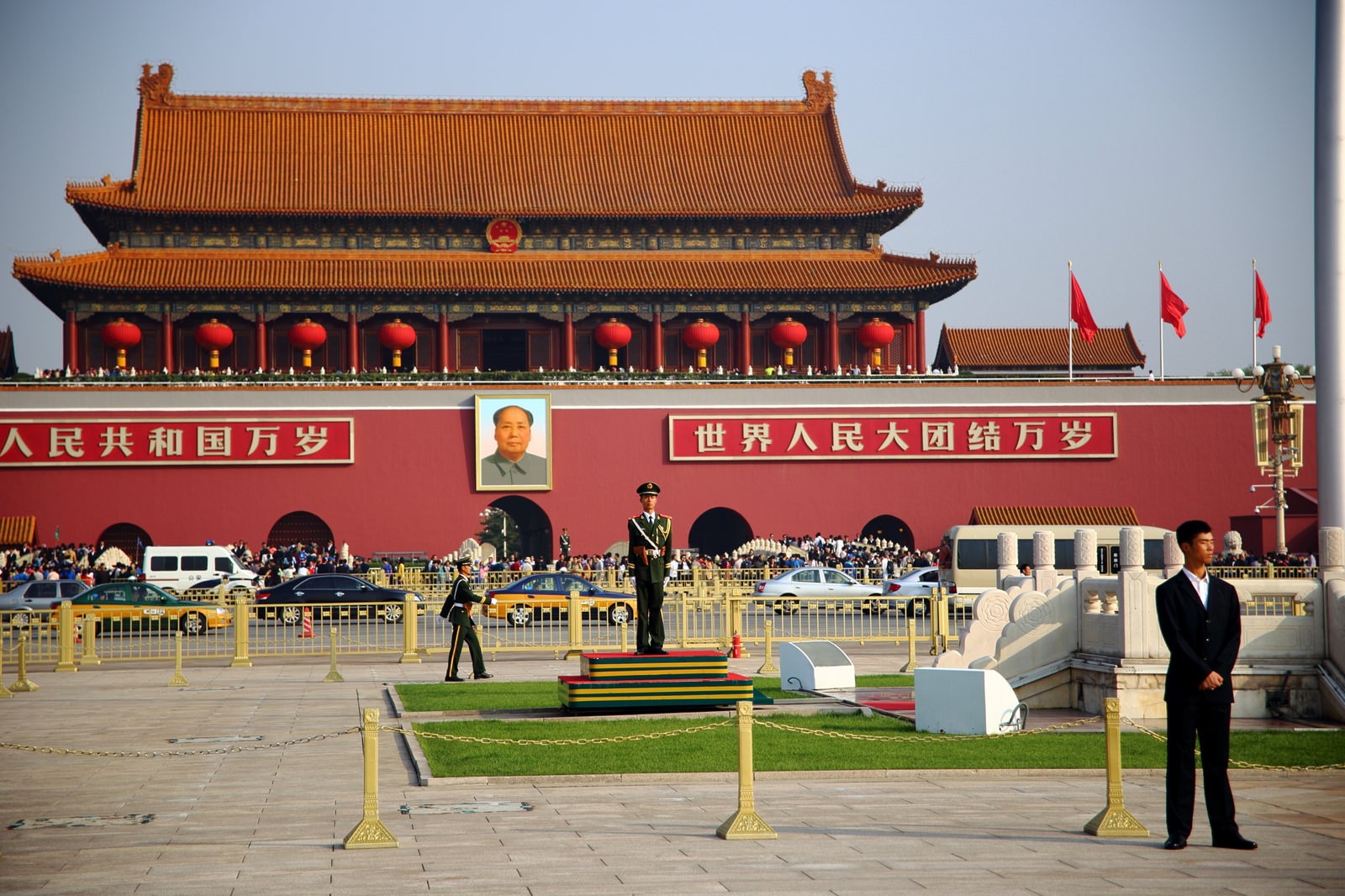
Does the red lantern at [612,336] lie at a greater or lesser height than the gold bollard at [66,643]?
greater

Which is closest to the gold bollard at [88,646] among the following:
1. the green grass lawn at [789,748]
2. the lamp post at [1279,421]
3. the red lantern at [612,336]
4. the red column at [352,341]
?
the green grass lawn at [789,748]

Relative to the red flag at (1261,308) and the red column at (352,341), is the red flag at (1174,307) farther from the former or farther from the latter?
the red column at (352,341)

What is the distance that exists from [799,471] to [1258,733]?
23.4m

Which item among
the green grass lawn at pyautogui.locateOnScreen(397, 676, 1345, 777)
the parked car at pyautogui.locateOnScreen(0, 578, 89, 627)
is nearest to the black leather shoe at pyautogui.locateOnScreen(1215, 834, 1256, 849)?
Answer: the green grass lawn at pyautogui.locateOnScreen(397, 676, 1345, 777)

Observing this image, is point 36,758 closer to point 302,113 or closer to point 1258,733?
point 1258,733

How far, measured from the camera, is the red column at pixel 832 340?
3788cm

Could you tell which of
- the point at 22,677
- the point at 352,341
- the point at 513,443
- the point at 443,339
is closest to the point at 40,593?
the point at 22,677

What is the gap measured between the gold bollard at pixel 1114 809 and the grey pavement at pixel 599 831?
0.09m

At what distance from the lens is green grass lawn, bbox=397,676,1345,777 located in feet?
32.2

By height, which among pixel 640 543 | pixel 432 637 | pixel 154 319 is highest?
pixel 154 319

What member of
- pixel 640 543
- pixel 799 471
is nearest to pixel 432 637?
pixel 640 543

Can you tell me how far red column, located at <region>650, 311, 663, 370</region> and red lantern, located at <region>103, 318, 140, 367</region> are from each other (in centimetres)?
1282

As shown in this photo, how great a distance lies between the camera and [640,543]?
39.8 ft

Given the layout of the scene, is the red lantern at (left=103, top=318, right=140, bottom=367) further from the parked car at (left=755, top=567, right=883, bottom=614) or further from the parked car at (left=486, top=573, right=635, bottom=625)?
the parked car at (left=755, top=567, right=883, bottom=614)
